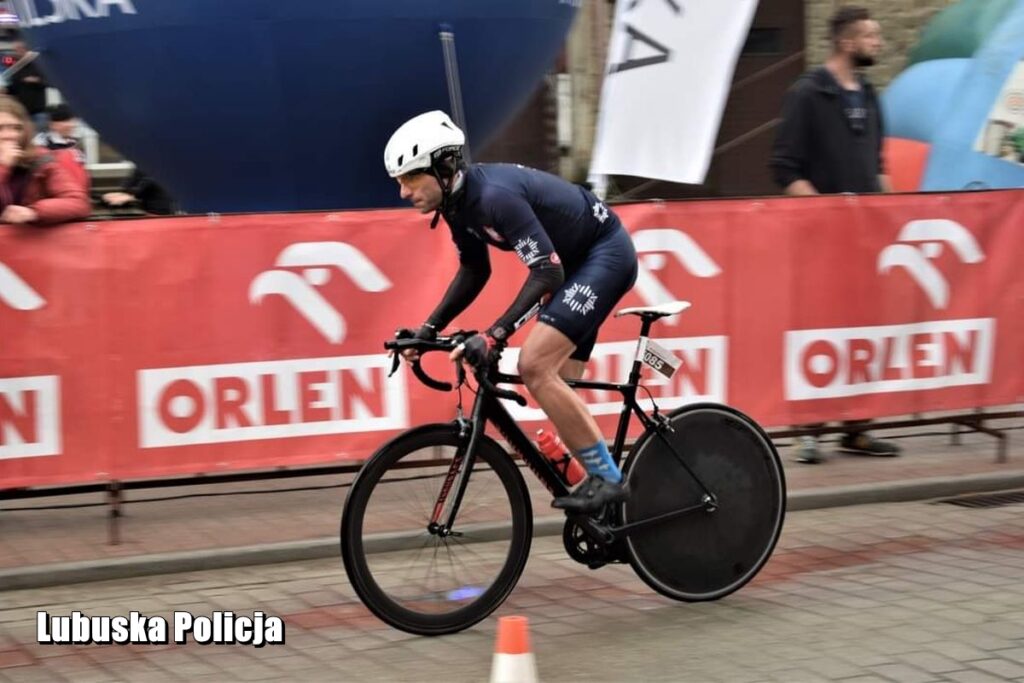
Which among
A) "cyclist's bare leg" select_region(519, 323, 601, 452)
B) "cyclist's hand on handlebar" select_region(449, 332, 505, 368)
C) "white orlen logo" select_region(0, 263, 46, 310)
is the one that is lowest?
"cyclist's bare leg" select_region(519, 323, 601, 452)

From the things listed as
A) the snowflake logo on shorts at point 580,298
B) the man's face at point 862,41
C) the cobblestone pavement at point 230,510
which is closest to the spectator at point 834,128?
the man's face at point 862,41

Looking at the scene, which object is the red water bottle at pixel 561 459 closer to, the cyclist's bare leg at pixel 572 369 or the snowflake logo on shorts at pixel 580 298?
the cyclist's bare leg at pixel 572 369

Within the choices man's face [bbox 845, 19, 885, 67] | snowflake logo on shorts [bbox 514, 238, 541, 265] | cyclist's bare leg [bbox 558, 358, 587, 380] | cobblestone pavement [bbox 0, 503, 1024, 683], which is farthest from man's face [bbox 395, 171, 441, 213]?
man's face [bbox 845, 19, 885, 67]

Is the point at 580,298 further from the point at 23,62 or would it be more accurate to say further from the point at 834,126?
the point at 23,62

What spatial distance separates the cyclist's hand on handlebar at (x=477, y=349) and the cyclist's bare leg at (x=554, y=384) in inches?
9.3

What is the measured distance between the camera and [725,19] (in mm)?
8906

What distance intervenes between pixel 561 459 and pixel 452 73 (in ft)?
11.1

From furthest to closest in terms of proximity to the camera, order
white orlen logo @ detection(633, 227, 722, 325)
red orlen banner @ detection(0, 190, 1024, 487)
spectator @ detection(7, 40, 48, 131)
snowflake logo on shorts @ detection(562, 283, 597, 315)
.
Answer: spectator @ detection(7, 40, 48, 131)
white orlen logo @ detection(633, 227, 722, 325)
red orlen banner @ detection(0, 190, 1024, 487)
snowflake logo on shorts @ detection(562, 283, 597, 315)

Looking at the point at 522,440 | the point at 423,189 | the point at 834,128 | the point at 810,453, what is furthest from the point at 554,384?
the point at 834,128

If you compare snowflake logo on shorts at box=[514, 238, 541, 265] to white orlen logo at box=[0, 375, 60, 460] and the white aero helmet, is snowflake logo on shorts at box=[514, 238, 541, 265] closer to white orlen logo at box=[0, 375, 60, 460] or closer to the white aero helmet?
the white aero helmet

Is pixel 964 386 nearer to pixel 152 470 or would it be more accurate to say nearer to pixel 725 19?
pixel 725 19

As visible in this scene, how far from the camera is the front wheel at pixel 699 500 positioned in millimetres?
5895

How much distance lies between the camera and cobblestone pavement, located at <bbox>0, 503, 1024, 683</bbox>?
5.16m

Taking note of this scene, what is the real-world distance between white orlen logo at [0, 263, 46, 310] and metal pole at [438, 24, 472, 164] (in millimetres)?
2454
